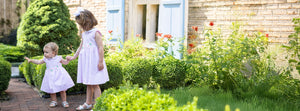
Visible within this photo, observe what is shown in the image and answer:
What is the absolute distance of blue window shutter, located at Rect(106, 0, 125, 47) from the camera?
23.9ft

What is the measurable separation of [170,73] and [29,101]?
8.13ft

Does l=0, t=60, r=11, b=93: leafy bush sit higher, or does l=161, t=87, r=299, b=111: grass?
l=0, t=60, r=11, b=93: leafy bush

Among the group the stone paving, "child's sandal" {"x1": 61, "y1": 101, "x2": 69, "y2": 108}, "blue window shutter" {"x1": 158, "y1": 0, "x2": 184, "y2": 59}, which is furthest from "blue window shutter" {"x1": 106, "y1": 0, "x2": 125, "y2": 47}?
"child's sandal" {"x1": 61, "y1": 101, "x2": 69, "y2": 108}

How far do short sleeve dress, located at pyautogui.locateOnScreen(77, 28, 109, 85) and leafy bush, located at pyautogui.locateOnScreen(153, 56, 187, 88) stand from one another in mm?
1560

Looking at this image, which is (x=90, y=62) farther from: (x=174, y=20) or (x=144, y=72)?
(x=174, y=20)

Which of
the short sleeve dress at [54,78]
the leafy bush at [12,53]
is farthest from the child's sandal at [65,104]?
the leafy bush at [12,53]

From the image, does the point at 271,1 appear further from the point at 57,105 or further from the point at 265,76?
the point at 57,105

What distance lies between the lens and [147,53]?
5988 mm

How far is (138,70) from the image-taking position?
5.19 metres

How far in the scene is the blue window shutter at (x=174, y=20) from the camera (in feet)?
19.4

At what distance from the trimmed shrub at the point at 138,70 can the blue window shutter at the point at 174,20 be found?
35.3 inches

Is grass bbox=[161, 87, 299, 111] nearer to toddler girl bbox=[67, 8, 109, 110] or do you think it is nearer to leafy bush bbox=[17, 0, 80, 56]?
toddler girl bbox=[67, 8, 109, 110]

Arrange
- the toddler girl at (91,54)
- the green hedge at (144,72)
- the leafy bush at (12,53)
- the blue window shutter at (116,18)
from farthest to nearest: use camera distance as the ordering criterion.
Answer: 1. the leafy bush at (12,53)
2. the blue window shutter at (116,18)
3. the green hedge at (144,72)
4. the toddler girl at (91,54)

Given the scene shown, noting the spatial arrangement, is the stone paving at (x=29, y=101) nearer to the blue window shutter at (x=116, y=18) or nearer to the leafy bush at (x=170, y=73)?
the leafy bush at (x=170, y=73)
